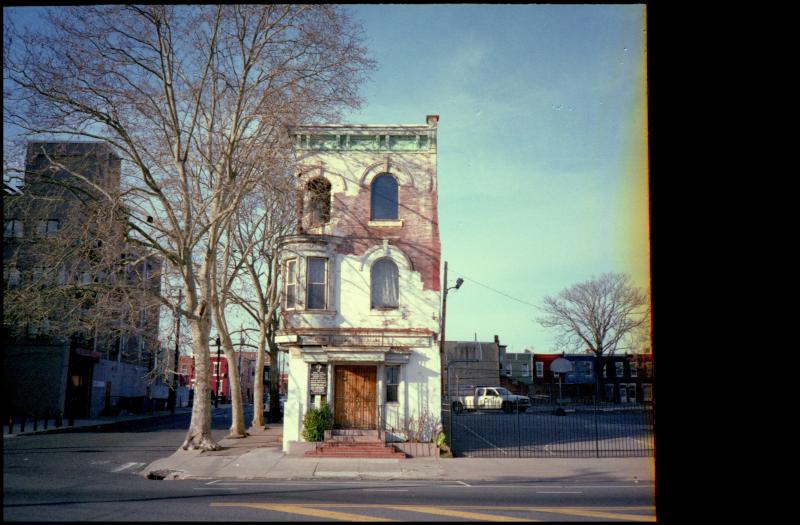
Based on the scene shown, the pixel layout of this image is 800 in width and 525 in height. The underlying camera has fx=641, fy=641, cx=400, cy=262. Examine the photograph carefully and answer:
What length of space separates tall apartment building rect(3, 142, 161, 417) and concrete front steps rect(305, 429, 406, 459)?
8073 mm

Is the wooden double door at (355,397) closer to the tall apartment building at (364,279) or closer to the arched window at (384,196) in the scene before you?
the tall apartment building at (364,279)

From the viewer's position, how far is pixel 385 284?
2447 cm

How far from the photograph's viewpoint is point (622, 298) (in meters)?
61.4

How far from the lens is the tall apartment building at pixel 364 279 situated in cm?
2330

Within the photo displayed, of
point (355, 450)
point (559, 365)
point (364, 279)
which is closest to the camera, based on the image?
point (355, 450)

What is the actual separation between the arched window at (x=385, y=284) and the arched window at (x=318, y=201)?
2803 mm

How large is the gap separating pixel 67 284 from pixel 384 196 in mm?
11587

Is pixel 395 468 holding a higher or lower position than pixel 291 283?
lower

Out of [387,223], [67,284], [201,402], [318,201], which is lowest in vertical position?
[201,402]

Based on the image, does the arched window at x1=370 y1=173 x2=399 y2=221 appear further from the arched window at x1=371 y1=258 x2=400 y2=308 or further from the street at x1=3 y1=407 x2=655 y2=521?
the street at x1=3 y1=407 x2=655 y2=521

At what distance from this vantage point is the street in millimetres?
10578

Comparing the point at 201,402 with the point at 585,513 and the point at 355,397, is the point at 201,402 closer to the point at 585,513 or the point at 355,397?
the point at 355,397

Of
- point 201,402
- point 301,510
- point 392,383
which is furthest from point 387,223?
point 301,510

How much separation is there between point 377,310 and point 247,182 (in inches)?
263
